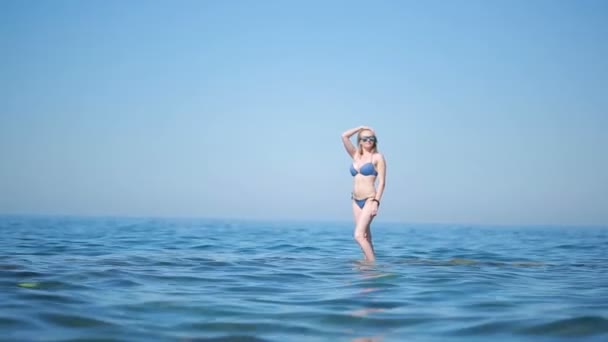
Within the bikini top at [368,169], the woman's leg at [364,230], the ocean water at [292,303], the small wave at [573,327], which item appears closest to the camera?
the ocean water at [292,303]

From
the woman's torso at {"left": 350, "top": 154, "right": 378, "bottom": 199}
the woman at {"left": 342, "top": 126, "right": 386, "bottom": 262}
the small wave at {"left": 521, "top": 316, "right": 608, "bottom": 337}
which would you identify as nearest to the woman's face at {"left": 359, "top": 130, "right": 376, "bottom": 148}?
the woman at {"left": 342, "top": 126, "right": 386, "bottom": 262}

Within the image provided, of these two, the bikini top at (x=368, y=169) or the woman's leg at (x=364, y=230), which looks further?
the bikini top at (x=368, y=169)

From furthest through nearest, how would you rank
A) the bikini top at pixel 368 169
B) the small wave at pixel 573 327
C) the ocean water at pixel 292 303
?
the bikini top at pixel 368 169 < the small wave at pixel 573 327 < the ocean water at pixel 292 303

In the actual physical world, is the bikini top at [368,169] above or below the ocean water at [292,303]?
above

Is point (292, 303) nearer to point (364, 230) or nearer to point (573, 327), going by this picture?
point (573, 327)

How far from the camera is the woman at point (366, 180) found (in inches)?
419

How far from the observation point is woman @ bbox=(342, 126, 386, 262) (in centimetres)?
1065

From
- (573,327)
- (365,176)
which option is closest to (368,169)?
(365,176)

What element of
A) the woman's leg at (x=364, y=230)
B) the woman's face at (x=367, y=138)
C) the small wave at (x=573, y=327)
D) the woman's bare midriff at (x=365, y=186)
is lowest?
the small wave at (x=573, y=327)

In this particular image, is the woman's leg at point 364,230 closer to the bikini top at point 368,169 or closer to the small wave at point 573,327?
the bikini top at point 368,169

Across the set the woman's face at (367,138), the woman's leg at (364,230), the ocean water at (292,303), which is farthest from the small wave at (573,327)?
the woman's face at (367,138)

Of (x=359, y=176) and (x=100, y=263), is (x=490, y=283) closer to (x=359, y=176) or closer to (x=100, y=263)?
(x=359, y=176)

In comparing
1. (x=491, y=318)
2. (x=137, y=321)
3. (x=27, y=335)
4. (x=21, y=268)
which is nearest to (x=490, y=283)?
(x=491, y=318)

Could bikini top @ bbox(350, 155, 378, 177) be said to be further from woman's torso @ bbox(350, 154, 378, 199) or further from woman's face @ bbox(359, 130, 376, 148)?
woman's face @ bbox(359, 130, 376, 148)
